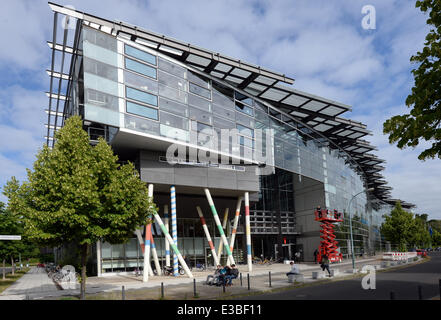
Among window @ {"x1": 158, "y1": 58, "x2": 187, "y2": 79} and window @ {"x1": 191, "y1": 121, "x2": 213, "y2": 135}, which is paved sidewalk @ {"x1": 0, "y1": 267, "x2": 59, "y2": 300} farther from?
window @ {"x1": 158, "y1": 58, "x2": 187, "y2": 79}

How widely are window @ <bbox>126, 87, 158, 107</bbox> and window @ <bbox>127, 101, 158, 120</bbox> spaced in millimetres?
476

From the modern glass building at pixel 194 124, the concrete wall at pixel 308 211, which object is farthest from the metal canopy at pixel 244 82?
the concrete wall at pixel 308 211

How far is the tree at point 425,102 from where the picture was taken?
11203mm

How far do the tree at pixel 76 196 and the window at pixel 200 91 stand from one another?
565 inches

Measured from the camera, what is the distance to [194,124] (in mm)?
30453

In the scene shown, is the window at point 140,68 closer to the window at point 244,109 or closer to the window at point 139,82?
the window at point 139,82

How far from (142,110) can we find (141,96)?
1.10 meters

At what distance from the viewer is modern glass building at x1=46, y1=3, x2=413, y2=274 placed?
26.1m

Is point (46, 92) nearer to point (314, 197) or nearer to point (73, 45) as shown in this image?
point (73, 45)

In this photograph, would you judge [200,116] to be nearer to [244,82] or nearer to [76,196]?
[244,82]

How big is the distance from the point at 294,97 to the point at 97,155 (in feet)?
84.1

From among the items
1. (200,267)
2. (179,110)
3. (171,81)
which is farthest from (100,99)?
(200,267)

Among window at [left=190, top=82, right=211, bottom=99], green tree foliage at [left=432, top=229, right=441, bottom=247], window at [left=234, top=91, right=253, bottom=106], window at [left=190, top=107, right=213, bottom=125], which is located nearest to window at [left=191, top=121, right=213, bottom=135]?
window at [left=190, top=107, right=213, bottom=125]
